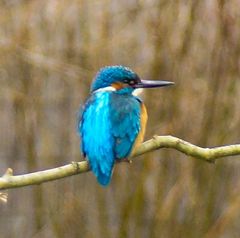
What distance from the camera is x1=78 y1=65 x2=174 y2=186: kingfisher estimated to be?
3.22m

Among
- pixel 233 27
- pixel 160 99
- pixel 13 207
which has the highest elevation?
pixel 233 27

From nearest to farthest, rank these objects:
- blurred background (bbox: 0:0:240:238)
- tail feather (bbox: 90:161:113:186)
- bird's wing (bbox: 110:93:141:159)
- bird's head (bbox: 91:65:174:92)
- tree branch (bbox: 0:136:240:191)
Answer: tree branch (bbox: 0:136:240:191)
tail feather (bbox: 90:161:113:186)
bird's wing (bbox: 110:93:141:159)
bird's head (bbox: 91:65:174:92)
blurred background (bbox: 0:0:240:238)

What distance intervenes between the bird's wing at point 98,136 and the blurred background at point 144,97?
1.97 metres

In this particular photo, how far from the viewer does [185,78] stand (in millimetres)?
5551

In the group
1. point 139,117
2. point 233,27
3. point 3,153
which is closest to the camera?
point 139,117

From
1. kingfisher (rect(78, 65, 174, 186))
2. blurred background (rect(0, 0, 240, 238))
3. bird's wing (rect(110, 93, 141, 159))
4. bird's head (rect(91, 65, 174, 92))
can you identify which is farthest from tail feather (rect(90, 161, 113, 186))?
blurred background (rect(0, 0, 240, 238))

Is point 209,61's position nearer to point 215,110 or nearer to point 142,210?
point 215,110

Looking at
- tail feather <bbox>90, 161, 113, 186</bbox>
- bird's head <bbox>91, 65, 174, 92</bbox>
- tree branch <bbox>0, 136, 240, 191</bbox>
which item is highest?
bird's head <bbox>91, 65, 174, 92</bbox>

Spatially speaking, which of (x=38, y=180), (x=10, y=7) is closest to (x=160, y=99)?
(x=10, y=7)

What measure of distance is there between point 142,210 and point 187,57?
3.84 feet

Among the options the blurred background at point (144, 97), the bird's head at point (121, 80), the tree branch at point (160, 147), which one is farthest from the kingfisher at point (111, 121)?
the blurred background at point (144, 97)

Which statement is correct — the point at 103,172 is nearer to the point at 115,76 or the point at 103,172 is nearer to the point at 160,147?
the point at 160,147

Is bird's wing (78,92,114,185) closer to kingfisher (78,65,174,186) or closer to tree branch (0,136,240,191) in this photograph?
kingfisher (78,65,174,186)

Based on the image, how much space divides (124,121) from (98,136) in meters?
0.17
